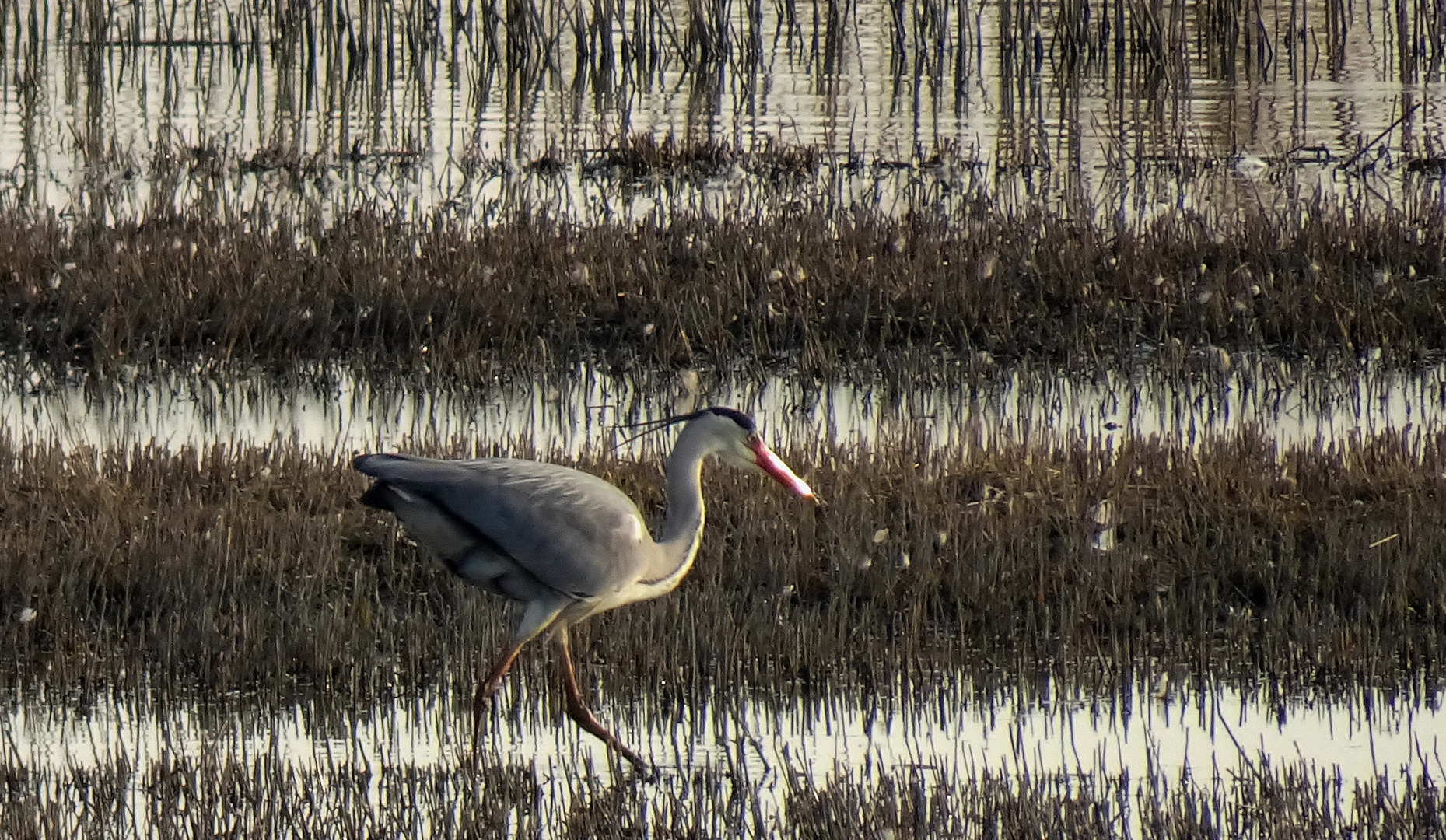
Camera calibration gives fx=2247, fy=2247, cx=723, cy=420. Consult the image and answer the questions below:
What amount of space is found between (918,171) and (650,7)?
5670mm

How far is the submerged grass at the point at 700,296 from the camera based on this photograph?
966cm

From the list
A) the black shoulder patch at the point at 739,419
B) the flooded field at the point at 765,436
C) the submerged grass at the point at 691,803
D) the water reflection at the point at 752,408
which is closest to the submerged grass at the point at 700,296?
the flooded field at the point at 765,436

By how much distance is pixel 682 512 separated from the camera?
5562 millimetres

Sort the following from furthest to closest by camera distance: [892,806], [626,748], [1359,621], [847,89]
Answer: [847,89] → [1359,621] → [626,748] → [892,806]

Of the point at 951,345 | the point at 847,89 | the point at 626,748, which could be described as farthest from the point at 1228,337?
the point at 847,89

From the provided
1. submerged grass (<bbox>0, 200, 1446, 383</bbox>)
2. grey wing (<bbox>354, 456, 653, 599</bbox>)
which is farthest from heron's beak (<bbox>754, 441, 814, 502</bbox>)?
Answer: submerged grass (<bbox>0, 200, 1446, 383</bbox>)

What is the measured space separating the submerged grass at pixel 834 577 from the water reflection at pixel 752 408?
0.73 m

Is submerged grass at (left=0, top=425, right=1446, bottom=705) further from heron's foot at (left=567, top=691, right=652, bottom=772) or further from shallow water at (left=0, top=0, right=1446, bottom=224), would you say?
shallow water at (left=0, top=0, right=1446, bottom=224)

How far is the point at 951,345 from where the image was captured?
9.97m

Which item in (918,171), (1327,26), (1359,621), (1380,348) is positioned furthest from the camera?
(1327,26)

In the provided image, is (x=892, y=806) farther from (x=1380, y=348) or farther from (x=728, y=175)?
(x=728, y=175)

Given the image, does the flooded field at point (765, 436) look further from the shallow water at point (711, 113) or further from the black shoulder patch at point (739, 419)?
the black shoulder patch at point (739, 419)

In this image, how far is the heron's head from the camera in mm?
5480

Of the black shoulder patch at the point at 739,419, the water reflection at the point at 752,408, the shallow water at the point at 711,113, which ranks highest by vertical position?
the shallow water at the point at 711,113
